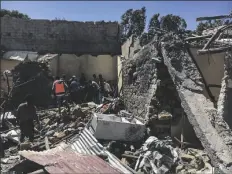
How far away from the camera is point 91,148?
7.33 meters

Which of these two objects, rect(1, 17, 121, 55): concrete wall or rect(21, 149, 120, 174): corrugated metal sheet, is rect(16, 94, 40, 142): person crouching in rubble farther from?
rect(1, 17, 121, 55): concrete wall

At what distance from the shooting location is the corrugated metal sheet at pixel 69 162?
6016 millimetres

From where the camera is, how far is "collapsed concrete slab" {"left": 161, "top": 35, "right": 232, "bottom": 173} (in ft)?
19.9

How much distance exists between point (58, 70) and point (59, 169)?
37.0ft

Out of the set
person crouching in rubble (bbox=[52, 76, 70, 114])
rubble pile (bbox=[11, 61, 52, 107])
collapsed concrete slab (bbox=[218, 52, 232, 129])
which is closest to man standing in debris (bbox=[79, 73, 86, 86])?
rubble pile (bbox=[11, 61, 52, 107])

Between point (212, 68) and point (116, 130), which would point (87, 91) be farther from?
point (116, 130)

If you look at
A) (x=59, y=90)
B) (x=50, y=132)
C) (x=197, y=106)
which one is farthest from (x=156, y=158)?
(x=59, y=90)

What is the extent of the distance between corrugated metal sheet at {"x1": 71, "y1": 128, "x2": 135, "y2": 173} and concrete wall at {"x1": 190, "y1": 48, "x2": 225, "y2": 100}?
3143 millimetres

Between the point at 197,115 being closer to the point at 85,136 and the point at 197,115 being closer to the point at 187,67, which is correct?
the point at 187,67

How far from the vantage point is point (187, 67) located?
7797 millimetres

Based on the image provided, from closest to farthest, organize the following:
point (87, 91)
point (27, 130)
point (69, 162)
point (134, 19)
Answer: point (69, 162), point (27, 130), point (87, 91), point (134, 19)

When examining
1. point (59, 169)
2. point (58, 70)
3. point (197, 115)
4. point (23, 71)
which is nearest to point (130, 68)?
point (197, 115)

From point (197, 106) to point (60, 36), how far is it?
52.6 feet

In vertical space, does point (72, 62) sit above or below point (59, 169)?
above
